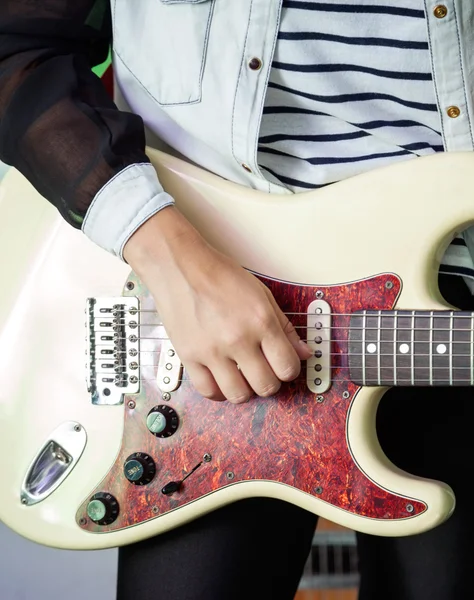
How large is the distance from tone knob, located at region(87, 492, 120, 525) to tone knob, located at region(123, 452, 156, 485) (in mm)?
40

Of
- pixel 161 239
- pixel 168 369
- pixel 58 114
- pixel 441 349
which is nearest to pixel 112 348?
pixel 168 369

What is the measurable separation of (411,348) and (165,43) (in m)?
0.46

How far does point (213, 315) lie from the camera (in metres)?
0.77

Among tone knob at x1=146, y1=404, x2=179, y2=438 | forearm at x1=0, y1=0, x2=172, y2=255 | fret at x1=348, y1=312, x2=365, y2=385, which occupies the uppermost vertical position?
forearm at x1=0, y1=0, x2=172, y2=255

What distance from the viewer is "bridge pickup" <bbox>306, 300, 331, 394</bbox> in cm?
83

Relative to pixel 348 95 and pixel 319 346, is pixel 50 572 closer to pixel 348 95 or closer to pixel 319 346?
pixel 319 346

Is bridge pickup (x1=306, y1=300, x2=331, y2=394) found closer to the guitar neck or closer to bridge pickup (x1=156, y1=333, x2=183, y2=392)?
the guitar neck

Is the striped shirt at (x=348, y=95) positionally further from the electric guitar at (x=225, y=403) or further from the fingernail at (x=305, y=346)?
the fingernail at (x=305, y=346)

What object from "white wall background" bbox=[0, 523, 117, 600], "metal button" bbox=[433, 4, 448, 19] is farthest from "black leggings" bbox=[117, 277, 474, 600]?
"white wall background" bbox=[0, 523, 117, 600]

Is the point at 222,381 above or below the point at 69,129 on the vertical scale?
below

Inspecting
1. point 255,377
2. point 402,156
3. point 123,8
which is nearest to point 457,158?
point 402,156

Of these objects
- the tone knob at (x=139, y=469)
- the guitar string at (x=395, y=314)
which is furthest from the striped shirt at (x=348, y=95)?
the tone knob at (x=139, y=469)

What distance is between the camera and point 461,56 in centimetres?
77

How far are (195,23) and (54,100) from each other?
0.19m
